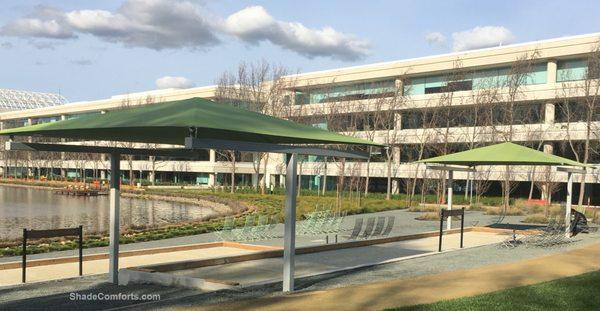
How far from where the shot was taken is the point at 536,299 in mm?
8992

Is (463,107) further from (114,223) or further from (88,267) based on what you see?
(114,223)

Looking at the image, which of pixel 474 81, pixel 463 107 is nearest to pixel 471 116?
pixel 463 107

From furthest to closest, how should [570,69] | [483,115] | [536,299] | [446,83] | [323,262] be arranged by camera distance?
[446,83]
[570,69]
[483,115]
[323,262]
[536,299]

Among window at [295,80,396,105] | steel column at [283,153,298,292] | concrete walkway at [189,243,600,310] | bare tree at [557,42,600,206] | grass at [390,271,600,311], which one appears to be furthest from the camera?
window at [295,80,396,105]

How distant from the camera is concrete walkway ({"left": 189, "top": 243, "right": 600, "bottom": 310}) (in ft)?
28.4

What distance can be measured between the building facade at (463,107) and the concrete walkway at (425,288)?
1187 inches

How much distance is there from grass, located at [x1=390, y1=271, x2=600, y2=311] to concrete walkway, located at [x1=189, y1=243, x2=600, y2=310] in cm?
38

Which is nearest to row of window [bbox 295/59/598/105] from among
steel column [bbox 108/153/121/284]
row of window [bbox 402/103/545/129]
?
row of window [bbox 402/103/545/129]

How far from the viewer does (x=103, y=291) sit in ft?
34.3

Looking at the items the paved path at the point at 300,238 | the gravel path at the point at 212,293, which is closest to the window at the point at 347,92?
the paved path at the point at 300,238

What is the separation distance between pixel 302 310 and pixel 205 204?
39497 mm

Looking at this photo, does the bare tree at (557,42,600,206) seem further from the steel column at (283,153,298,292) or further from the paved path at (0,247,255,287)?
the steel column at (283,153,298,292)

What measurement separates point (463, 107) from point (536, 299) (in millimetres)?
44542

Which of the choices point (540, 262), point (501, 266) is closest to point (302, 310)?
point (501, 266)
